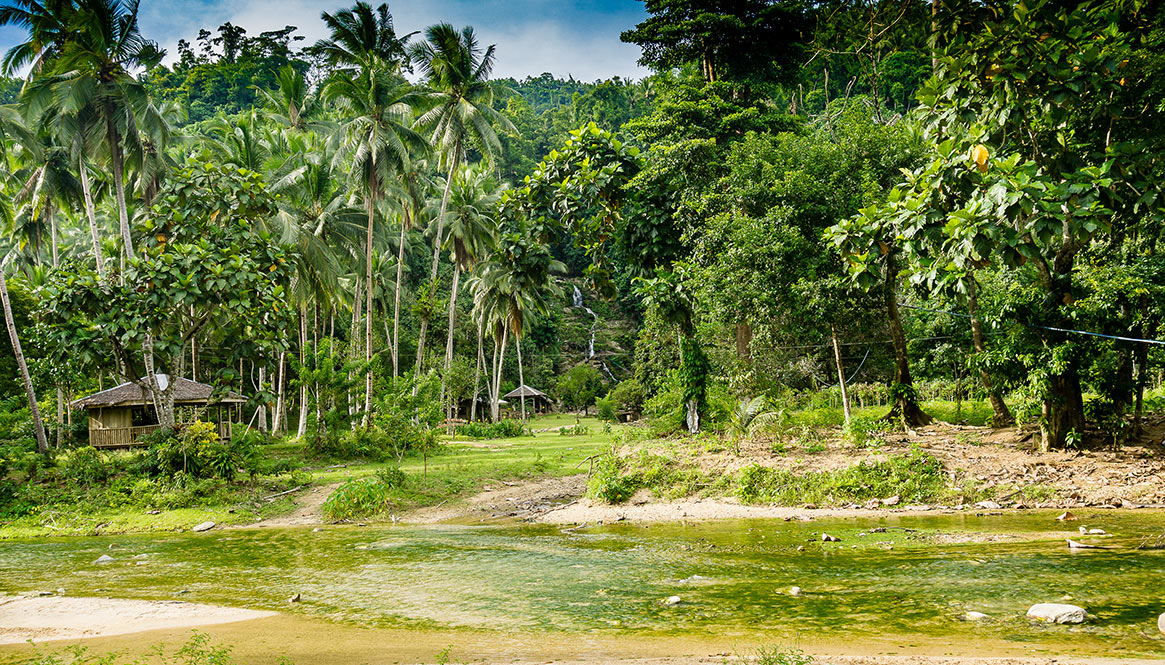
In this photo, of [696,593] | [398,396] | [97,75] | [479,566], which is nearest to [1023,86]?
[696,593]

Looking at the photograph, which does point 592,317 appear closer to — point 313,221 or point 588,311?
Answer: point 588,311

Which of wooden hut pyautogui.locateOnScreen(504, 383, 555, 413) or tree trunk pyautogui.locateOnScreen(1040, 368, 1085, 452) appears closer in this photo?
tree trunk pyautogui.locateOnScreen(1040, 368, 1085, 452)

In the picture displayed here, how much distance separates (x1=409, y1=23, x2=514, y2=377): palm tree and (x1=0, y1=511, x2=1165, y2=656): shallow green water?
21.5 meters

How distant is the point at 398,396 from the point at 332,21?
1768cm

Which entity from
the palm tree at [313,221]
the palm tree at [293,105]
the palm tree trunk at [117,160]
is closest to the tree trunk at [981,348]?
the palm tree trunk at [117,160]

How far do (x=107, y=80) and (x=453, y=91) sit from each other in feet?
43.3

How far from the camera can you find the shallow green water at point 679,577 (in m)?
6.13

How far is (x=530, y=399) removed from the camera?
55.5 m

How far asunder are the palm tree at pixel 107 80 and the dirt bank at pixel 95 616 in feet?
50.8

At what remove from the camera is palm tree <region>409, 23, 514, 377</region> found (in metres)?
30.1

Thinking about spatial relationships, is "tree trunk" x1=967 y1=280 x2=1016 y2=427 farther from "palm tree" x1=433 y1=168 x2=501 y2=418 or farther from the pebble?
"palm tree" x1=433 y1=168 x2=501 y2=418

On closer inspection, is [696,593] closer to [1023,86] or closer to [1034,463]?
[1023,86]

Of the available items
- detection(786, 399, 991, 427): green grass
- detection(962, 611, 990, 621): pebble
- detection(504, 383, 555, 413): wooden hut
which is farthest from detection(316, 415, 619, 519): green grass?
detection(504, 383, 555, 413): wooden hut

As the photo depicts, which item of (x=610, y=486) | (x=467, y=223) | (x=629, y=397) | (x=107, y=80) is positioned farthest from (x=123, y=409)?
(x=629, y=397)
